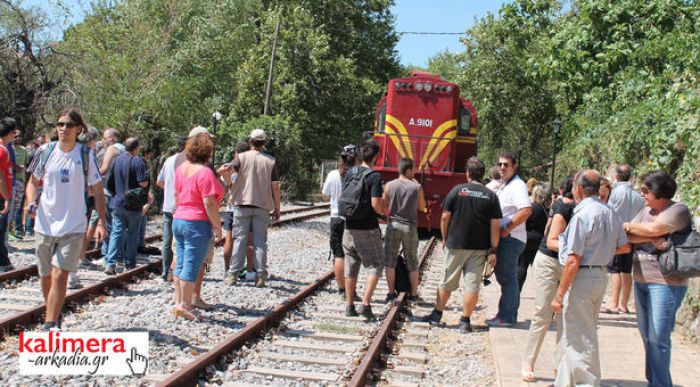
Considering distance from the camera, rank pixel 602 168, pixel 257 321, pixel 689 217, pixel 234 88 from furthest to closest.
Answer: pixel 234 88, pixel 602 168, pixel 257 321, pixel 689 217

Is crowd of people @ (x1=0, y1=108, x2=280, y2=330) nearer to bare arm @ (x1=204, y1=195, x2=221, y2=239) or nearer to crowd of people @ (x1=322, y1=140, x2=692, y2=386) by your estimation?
bare arm @ (x1=204, y1=195, x2=221, y2=239)

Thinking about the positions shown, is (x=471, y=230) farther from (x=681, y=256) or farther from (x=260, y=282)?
(x=260, y=282)

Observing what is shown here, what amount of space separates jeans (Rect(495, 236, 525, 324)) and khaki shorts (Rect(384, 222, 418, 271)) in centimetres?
108

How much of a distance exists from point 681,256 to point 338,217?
4647 millimetres

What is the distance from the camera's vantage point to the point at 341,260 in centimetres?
905

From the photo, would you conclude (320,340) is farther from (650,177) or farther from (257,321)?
(650,177)

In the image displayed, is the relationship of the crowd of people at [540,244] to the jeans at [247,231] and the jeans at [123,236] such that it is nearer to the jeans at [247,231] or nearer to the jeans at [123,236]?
the jeans at [247,231]

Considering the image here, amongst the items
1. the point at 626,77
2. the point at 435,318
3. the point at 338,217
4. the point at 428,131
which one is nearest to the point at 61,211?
the point at 338,217

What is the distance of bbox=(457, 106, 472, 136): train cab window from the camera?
17.7 m

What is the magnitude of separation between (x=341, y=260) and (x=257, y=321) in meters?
2.04

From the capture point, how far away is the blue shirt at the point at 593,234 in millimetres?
5215

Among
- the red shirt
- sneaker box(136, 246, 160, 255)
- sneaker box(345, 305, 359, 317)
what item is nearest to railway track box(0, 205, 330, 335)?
sneaker box(136, 246, 160, 255)

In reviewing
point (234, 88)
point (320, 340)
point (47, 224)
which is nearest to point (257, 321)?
point (320, 340)

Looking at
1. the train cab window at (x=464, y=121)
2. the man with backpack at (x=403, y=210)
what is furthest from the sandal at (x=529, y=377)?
the train cab window at (x=464, y=121)
